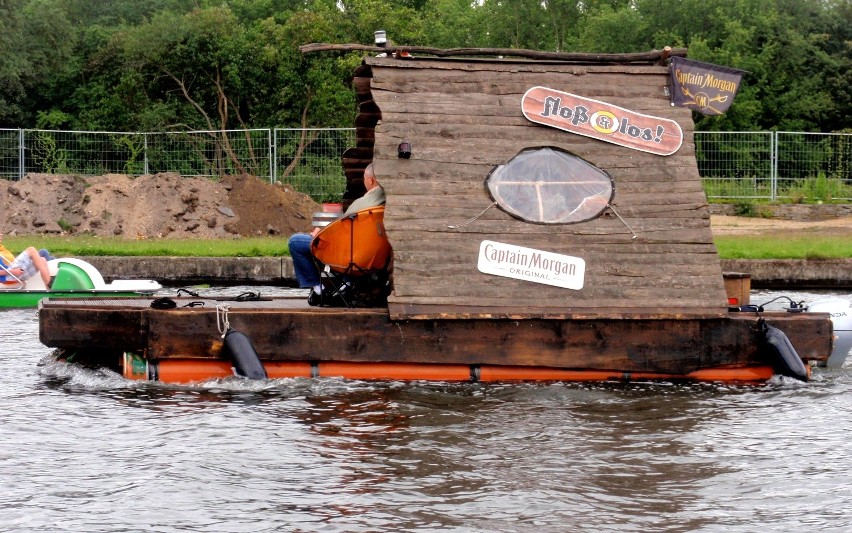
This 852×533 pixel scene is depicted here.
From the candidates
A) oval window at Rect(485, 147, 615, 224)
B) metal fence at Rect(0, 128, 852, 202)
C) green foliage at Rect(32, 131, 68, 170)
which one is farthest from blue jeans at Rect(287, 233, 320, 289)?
green foliage at Rect(32, 131, 68, 170)

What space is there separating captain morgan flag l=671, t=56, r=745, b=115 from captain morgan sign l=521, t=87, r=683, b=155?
1.13ft

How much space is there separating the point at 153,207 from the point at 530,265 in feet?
60.1

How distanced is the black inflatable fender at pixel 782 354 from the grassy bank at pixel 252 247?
916 cm

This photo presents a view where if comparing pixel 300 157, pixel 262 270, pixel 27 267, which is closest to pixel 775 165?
pixel 300 157

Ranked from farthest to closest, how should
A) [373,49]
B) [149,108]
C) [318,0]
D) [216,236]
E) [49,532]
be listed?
[318,0] → [149,108] → [216,236] → [373,49] → [49,532]

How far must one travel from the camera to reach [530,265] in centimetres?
1105

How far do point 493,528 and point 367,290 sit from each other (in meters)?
4.50

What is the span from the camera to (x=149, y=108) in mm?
36406

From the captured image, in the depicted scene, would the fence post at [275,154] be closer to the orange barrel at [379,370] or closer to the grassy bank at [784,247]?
the grassy bank at [784,247]

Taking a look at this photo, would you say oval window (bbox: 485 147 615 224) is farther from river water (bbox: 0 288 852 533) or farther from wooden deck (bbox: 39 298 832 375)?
river water (bbox: 0 288 852 533)

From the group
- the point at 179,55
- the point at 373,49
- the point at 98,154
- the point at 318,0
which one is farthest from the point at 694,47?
the point at 373,49

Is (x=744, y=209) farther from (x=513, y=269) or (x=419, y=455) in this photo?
(x=419, y=455)

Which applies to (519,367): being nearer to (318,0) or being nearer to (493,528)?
(493,528)

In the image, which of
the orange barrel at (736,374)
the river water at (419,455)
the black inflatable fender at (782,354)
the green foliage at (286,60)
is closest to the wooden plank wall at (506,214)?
the black inflatable fender at (782,354)
